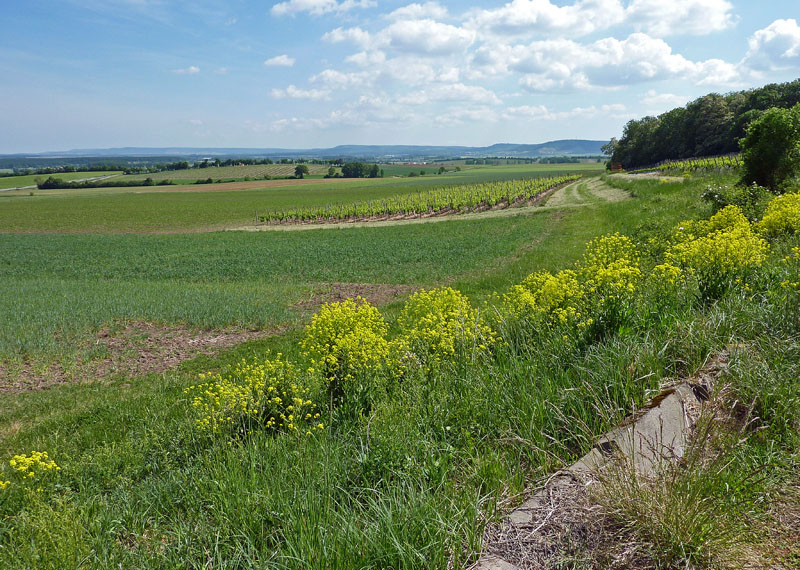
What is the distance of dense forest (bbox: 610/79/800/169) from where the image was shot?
6681 centimetres

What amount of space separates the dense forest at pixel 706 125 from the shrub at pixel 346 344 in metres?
67.8

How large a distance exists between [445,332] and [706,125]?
8562cm

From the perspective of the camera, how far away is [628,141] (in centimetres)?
10125

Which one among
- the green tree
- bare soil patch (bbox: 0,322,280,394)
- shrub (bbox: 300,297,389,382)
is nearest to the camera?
shrub (bbox: 300,297,389,382)

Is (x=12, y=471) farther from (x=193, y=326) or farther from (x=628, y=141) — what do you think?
(x=628, y=141)

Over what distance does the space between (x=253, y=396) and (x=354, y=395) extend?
1195 mm

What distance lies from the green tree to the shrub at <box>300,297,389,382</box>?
1925cm

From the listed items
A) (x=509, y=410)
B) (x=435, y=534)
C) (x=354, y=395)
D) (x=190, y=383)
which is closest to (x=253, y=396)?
(x=354, y=395)

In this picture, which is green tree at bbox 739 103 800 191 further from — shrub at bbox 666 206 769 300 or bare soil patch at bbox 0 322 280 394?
bare soil patch at bbox 0 322 280 394

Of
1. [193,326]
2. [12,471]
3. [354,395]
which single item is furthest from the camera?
[193,326]

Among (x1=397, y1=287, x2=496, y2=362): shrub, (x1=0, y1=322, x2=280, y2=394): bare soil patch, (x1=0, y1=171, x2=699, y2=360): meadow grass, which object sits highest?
(x1=397, y1=287, x2=496, y2=362): shrub

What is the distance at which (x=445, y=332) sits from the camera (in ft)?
19.6

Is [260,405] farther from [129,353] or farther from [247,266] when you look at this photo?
[247,266]

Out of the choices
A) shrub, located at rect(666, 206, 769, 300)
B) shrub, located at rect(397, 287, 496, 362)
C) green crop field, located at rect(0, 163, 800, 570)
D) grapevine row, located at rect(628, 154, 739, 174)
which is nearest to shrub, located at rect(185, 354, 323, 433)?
green crop field, located at rect(0, 163, 800, 570)
